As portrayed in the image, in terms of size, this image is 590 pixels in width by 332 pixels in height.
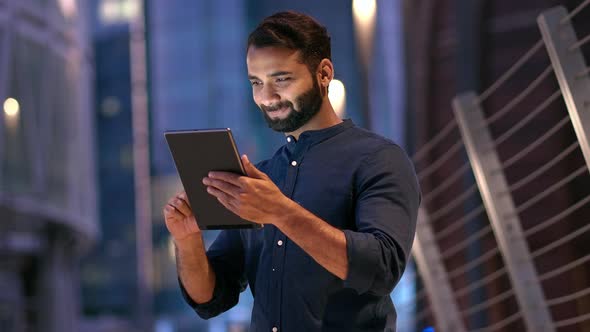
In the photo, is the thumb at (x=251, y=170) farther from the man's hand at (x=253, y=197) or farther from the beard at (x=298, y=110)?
the beard at (x=298, y=110)

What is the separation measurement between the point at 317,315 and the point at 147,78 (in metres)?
48.4

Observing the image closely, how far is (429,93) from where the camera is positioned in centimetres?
1023

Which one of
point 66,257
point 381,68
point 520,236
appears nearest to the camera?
point 520,236

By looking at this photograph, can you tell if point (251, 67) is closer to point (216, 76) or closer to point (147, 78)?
point (216, 76)

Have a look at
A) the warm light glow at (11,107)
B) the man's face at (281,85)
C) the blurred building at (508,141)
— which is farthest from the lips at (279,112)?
the warm light glow at (11,107)

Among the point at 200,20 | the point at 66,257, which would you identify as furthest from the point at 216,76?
the point at 66,257

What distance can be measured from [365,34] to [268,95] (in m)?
4.75

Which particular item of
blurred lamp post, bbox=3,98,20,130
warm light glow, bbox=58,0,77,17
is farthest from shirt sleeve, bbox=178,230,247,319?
warm light glow, bbox=58,0,77,17

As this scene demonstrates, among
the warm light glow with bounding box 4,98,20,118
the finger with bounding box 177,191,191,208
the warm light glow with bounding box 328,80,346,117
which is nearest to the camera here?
the finger with bounding box 177,191,191,208

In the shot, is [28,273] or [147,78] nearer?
[28,273]

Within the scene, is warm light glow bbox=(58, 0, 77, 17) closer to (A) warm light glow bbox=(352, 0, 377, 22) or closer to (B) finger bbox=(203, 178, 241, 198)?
(A) warm light glow bbox=(352, 0, 377, 22)

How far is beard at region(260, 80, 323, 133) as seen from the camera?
218 centimetres

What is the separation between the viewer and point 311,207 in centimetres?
218

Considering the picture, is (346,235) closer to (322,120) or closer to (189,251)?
(322,120)
